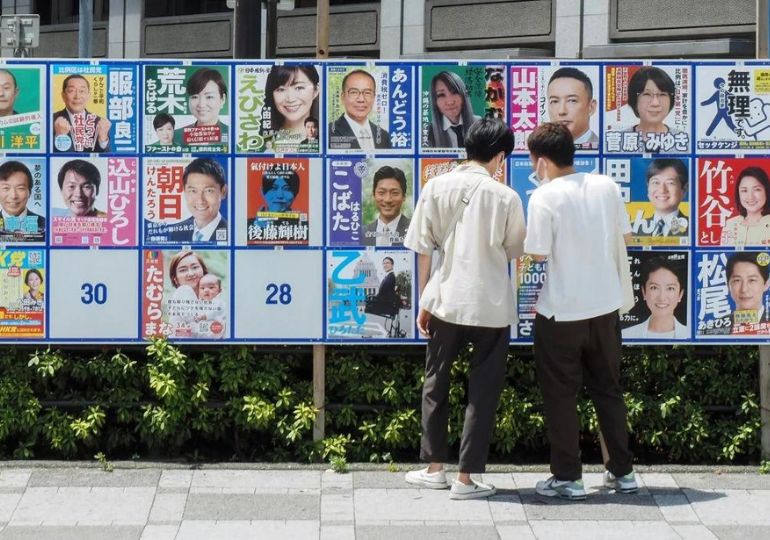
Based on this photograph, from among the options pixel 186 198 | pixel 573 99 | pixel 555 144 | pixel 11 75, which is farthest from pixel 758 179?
pixel 11 75

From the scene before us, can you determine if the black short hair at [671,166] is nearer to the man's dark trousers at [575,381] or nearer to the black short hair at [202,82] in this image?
the man's dark trousers at [575,381]

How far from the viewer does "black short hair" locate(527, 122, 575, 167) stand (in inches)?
235

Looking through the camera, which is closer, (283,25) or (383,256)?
(383,256)

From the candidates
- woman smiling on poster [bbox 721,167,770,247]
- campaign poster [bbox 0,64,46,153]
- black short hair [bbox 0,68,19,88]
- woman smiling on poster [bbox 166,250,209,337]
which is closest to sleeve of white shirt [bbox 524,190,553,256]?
woman smiling on poster [bbox 721,167,770,247]

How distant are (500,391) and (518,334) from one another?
585 millimetres

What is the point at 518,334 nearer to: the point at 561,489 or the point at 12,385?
the point at 561,489

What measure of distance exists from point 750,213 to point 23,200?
13.2ft

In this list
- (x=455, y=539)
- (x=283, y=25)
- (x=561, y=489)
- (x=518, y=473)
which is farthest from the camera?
(x=283, y=25)

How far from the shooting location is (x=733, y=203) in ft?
21.7

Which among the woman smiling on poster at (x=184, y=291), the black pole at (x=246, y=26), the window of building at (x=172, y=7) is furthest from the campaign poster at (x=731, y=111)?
the window of building at (x=172, y=7)

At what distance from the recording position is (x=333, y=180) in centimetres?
663

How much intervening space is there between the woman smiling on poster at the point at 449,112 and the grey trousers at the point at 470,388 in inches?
42.8

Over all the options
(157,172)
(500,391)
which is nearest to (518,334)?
(500,391)

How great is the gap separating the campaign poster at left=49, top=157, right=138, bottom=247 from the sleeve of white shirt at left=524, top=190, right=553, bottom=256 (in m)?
2.23
